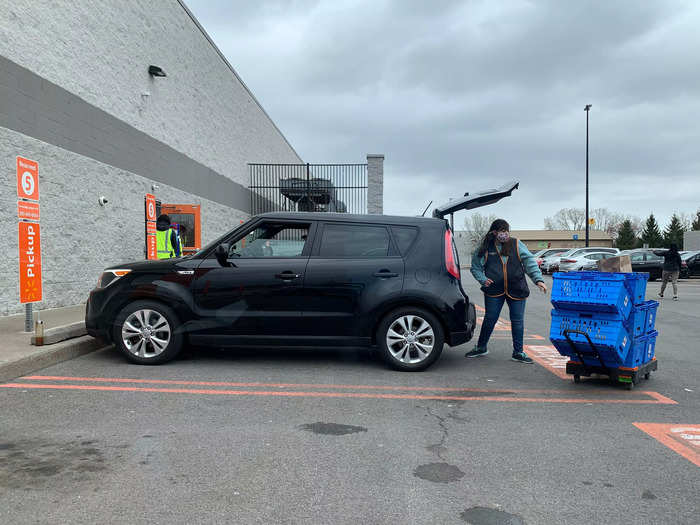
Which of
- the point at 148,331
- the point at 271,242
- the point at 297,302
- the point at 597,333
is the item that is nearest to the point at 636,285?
the point at 597,333

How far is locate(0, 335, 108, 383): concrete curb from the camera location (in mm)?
5648

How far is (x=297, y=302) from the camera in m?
6.34

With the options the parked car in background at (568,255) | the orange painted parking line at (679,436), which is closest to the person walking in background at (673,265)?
the parked car in background at (568,255)

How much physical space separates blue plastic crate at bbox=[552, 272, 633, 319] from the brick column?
15975 mm

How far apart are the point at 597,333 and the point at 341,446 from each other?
2895 millimetres

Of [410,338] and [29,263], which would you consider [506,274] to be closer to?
[410,338]

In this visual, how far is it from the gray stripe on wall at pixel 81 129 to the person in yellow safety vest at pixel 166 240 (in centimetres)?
216

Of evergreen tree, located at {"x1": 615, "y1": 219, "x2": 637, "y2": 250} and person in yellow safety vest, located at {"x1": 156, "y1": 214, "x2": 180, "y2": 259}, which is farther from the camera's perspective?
evergreen tree, located at {"x1": 615, "y1": 219, "x2": 637, "y2": 250}

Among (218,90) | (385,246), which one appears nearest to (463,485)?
(385,246)

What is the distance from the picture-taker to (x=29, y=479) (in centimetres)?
327

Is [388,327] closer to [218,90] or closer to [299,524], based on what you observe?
[299,524]

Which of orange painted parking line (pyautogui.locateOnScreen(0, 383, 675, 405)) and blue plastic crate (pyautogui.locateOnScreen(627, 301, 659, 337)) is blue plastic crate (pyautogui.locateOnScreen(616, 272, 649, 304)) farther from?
orange painted parking line (pyautogui.locateOnScreen(0, 383, 675, 405))

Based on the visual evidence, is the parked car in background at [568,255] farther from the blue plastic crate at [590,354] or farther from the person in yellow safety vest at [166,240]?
the blue plastic crate at [590,354]

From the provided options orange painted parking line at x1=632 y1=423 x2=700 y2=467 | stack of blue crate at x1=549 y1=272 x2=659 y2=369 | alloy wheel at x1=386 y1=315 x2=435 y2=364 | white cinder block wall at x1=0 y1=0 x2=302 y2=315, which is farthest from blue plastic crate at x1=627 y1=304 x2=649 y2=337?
white cinder block wall at x1=0 y1=0 x2=302 y2=315
